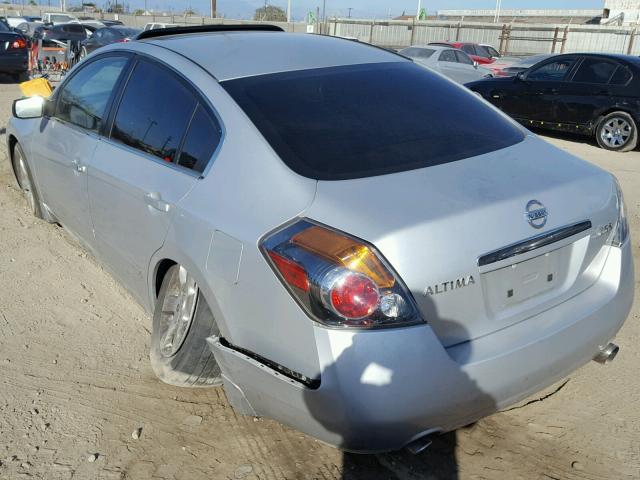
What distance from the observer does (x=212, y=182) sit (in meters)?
2.64

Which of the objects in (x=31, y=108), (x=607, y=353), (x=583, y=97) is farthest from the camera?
(x=583, y=97)

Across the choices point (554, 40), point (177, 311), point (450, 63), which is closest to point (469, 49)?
point (450, 63)

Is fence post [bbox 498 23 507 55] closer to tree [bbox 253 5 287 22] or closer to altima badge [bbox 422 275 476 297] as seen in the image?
altima badge [bbox 422 275 476 297]

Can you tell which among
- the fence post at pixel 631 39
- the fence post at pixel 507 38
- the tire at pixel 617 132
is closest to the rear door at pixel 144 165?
the tire at pixel 617 132

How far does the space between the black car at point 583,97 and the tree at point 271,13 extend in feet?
195

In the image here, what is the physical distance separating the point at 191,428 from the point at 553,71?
1015cm

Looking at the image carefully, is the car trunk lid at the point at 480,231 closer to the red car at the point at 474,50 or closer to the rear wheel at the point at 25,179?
the rear wheel at the point at 25,179

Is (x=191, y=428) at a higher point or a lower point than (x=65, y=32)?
higher

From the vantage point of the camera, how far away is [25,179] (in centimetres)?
550

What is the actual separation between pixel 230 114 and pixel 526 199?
126 cm

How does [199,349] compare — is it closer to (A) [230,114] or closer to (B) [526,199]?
(A) [230,114]

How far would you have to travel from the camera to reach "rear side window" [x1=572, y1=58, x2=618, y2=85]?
33.9ft

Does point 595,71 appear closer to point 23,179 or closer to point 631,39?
point 23,179

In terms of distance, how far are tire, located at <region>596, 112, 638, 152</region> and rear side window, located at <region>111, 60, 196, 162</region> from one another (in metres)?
8.74
